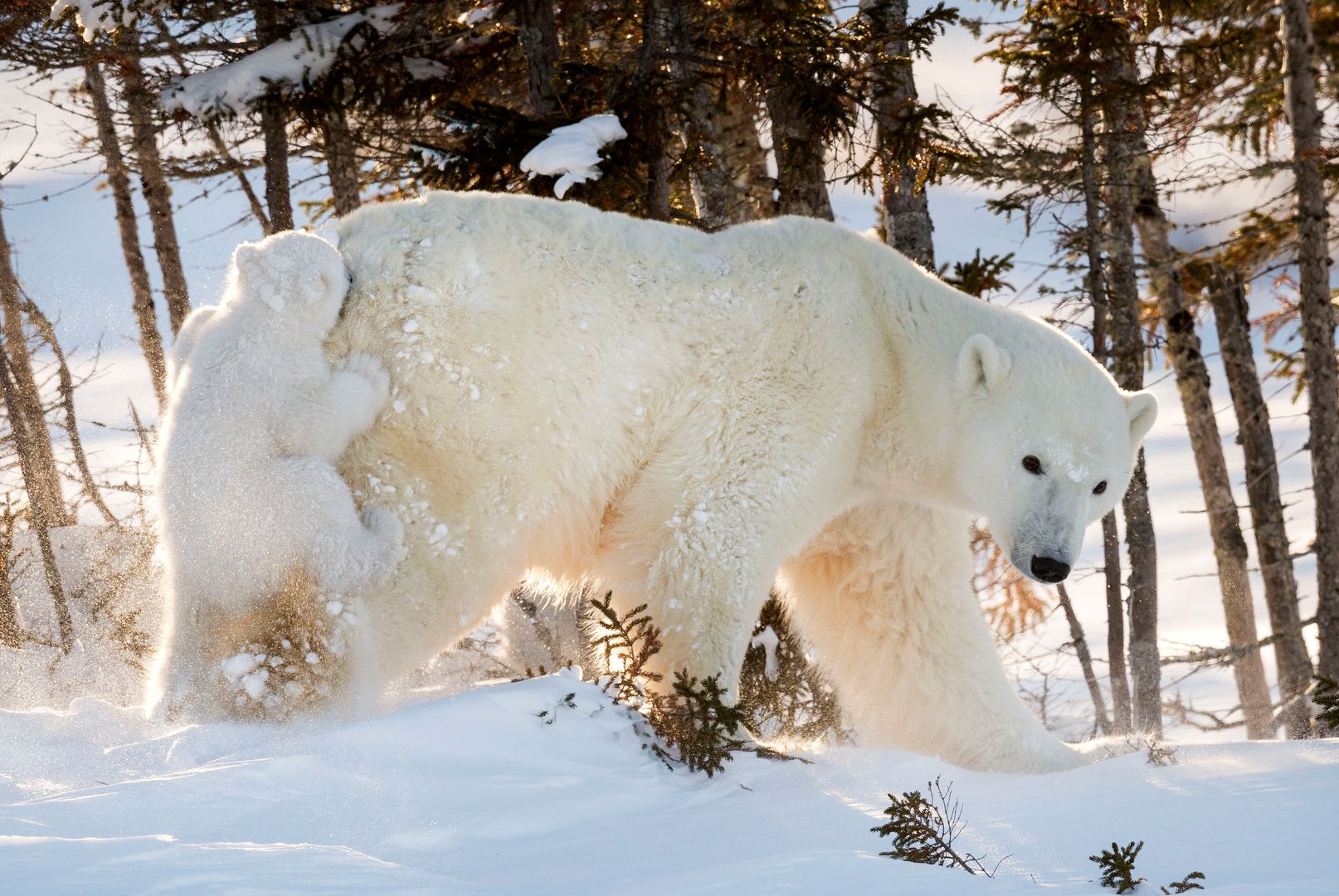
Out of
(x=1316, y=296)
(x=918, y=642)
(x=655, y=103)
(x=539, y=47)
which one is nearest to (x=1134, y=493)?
(x=1316, y=296)

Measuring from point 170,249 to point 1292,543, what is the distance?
498 inches

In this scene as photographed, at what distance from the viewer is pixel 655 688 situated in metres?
4.85

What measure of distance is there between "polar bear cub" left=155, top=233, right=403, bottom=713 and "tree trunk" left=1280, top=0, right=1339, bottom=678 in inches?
370

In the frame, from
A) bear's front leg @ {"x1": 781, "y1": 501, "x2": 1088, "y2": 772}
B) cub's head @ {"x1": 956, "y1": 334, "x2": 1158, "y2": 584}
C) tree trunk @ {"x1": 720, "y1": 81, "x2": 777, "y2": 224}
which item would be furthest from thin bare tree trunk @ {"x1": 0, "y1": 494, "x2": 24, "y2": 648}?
cub's head @ {"x1": 956, "y1": 334, "x2": 1158, "y2": 584}

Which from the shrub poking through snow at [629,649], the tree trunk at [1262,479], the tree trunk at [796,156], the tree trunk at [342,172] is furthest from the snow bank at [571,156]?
the tree trunk at [1262,479]

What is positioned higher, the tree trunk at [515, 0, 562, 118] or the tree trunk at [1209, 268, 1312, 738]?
the tree trunk at [515, 0, 562, 118]

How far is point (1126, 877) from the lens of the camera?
103 inches

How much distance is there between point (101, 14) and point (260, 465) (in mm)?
5725

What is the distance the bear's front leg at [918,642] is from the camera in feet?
18.3

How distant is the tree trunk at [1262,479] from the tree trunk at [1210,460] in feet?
0.87

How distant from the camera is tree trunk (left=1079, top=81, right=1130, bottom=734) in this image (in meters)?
9.68

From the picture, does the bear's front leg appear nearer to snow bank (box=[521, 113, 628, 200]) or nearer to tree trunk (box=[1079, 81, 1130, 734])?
snow bank (box=[521, 113, 628, 200])

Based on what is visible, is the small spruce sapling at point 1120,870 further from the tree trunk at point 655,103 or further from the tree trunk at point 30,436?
the tree trunk at point 30,436

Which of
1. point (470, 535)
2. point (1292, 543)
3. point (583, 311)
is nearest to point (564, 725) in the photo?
point (470, 535)
